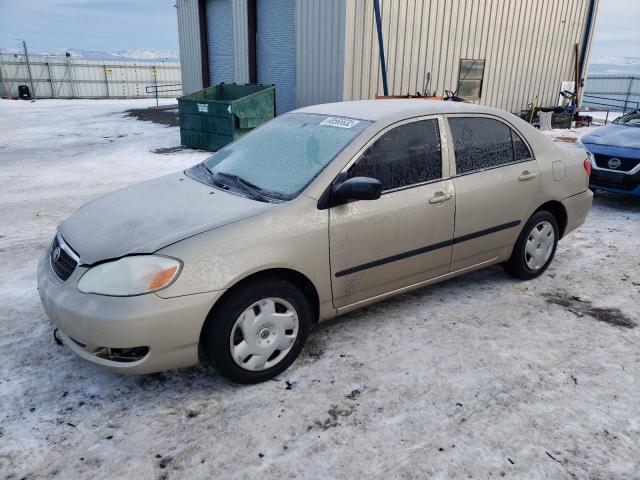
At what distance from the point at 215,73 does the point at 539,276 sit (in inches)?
558

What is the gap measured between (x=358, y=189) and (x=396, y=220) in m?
0.48

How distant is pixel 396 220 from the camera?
3291mm

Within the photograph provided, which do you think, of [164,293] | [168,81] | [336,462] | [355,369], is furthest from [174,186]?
[168,81]

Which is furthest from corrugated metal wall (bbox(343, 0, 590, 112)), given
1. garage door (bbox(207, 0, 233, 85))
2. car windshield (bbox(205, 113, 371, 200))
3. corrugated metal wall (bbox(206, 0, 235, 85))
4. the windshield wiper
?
the windshield wiper

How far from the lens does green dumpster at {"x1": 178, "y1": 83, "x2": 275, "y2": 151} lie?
995 cm

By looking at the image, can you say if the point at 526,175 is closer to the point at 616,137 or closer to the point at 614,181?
the point at 614,181

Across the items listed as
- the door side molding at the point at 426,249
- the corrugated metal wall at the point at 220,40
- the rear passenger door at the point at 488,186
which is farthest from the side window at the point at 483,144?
the corrugated metal wall at the point at 220,40

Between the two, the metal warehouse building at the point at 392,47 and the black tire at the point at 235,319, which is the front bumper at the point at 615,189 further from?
the metal warehouse building at the point at 392,47

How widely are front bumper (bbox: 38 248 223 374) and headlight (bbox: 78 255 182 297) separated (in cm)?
4

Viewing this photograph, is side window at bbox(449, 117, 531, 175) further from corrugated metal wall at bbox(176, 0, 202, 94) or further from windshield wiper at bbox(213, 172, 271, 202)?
corrugated metal wall at bbox(176, 0, 202, 94)

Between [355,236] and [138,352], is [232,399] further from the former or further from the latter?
[355,236]

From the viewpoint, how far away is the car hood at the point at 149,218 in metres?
2.71

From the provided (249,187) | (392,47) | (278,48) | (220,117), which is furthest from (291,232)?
(278,48)

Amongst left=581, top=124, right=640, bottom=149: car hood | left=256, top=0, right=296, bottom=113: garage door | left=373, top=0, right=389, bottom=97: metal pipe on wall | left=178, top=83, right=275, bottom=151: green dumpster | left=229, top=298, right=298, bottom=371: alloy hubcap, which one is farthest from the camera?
left=256, top=0, right=296, bottom=113: garage door
